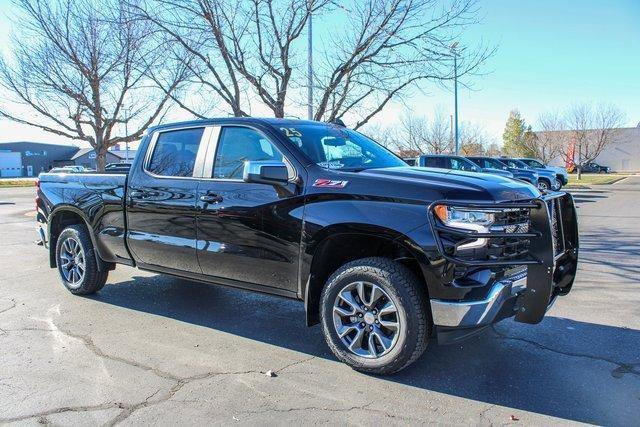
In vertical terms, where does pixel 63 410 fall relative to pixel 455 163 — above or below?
below

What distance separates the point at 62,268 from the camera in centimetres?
624

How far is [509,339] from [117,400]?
3.22 meters

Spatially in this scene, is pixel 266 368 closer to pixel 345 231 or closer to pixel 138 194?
pixel 345 231

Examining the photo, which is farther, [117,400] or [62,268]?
[62,268]

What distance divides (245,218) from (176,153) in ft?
4.20

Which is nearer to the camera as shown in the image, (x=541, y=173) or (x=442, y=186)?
(x=442, y=186)

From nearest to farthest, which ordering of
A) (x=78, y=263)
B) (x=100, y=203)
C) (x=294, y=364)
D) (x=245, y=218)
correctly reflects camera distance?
1. (x=294, y=364)
2. (x=245, y=218)
3. (x=100, y=203)
4. (x=78, y=263)

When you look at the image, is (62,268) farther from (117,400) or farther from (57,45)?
(57,45)

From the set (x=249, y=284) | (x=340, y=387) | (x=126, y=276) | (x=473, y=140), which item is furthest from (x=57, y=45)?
(x=473, y=140)

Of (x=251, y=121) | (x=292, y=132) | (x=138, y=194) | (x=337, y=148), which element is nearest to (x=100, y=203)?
(x=138, y=194)

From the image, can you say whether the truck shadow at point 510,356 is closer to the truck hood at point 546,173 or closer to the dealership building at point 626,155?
the truck hood at point 546,173

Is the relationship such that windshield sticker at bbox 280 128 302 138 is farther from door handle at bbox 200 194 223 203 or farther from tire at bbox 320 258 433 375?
tire at bbox 320 258 433 375

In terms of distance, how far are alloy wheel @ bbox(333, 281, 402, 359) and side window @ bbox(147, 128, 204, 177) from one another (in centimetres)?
199

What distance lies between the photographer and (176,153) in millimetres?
5172
